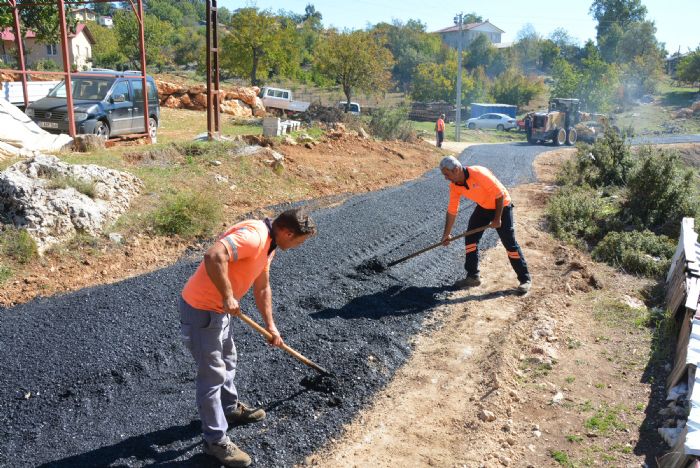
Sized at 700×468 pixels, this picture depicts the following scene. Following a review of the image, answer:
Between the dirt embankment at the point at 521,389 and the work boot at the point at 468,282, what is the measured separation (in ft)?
0.28

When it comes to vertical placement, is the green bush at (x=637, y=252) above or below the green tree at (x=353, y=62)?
below

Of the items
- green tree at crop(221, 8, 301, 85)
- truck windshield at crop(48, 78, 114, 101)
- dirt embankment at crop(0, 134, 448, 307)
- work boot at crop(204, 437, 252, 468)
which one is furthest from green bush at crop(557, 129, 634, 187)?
green tree at crop(221, 8, 301, 85)

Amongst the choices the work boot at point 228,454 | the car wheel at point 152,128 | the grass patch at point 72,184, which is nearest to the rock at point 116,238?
the grass patch at point 72,184

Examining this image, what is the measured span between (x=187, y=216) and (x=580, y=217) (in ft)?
21.9

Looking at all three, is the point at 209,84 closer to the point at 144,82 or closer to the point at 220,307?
the point at 144,82

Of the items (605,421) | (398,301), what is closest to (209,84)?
(398,301)

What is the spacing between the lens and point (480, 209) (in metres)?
6.76

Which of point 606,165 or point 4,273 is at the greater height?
point 606,165

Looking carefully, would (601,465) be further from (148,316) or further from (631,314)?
(148,316)

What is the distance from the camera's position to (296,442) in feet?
12.3

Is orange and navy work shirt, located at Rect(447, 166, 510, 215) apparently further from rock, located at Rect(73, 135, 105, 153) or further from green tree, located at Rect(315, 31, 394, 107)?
green tree, located at Rect(315, 31, 394, 107)

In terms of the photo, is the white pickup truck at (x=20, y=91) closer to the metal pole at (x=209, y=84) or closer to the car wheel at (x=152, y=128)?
the car wheel at (x=152, y=128)

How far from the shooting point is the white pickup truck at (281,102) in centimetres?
2558

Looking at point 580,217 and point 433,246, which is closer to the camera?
point 433,246
